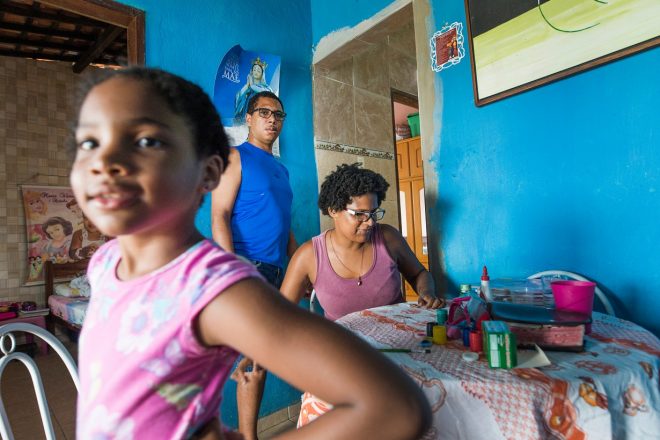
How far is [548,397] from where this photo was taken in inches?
33.3

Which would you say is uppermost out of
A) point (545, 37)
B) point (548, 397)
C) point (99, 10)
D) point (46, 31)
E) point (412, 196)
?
point (46, 31)

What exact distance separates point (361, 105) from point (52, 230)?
506 centimetres

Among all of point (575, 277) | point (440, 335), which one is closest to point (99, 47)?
point (440, 335)

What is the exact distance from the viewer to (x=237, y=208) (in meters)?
2.23

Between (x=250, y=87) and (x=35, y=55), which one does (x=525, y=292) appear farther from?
(x=35, y=55)

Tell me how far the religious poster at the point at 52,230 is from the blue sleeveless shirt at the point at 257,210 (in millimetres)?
4338

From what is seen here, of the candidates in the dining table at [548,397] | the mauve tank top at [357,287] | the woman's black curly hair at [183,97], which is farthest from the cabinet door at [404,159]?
the woman's black curly hair at [183,97]

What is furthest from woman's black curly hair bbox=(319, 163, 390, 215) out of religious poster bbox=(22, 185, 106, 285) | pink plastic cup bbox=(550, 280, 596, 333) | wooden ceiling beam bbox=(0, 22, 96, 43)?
religious poster bbox=(22, 185, 106, 285)

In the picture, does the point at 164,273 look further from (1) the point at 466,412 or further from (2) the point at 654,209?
(2) the point at 654,209

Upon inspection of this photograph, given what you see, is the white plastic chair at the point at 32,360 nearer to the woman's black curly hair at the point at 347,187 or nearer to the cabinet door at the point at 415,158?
the woman's black curly hair at the point at 347,187

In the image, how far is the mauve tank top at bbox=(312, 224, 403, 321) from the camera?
1.93 meters

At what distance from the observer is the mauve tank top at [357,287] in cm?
193

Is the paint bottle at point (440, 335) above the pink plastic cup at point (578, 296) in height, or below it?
below

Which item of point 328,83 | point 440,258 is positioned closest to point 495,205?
point 440,258
